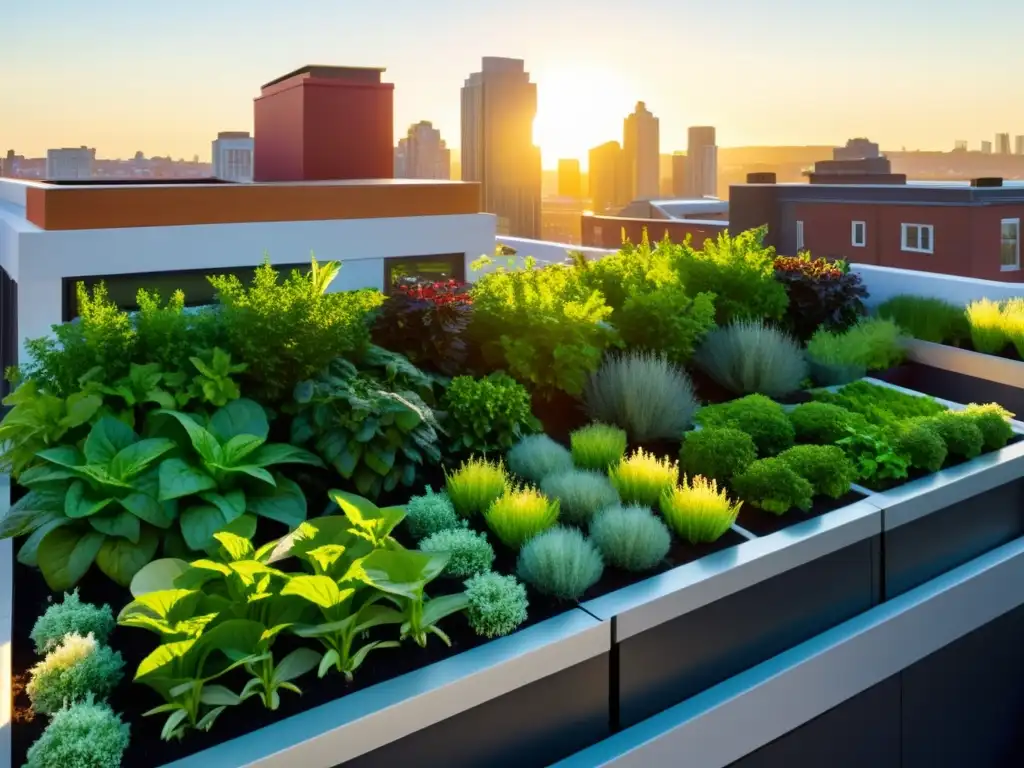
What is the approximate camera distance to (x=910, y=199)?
82.3 ft

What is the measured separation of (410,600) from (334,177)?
18381 millimetres

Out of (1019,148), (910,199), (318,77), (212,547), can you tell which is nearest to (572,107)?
(910,199)

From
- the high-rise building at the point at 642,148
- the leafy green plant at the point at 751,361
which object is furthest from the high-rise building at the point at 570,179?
the leafy green plant at the point at 751,361

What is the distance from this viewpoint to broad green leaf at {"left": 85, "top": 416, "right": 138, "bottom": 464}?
308 centimetres

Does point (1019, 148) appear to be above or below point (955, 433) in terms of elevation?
above

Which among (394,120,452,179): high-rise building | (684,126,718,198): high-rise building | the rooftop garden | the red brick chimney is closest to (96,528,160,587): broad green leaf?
the rooftop garden

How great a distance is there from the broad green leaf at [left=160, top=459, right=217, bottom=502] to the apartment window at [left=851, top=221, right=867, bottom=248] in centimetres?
2690

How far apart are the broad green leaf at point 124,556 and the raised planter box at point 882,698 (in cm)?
152

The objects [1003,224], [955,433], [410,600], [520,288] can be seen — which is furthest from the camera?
[1003,224]

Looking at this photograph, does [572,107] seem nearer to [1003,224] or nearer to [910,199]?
[910,199]

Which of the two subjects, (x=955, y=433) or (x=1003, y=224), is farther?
(x=1003, y=224)

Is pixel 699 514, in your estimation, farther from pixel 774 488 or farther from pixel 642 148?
pixel 642 148

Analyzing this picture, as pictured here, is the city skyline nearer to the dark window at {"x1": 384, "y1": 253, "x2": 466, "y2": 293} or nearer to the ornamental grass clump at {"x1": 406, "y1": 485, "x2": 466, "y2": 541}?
the dark window at {"x1": 384, "y1": 253, "x2": 466, "y2": 293}

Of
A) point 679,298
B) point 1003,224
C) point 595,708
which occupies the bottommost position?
point 595,708
